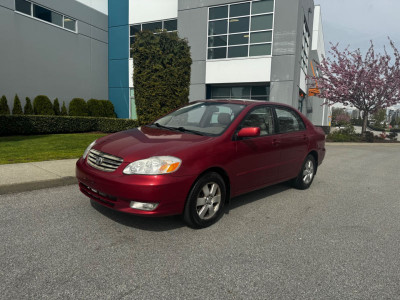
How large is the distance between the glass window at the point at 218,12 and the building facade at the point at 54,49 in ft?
26.3

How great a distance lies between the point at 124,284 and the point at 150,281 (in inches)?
8.3

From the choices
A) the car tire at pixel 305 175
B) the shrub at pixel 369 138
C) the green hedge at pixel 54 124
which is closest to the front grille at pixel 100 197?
the car tire at pixel 305 175

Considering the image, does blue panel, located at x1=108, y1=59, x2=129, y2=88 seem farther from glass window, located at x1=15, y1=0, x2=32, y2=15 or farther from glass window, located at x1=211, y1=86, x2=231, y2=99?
glass window, located at x1=211, y1=86, x2=231, y2=99

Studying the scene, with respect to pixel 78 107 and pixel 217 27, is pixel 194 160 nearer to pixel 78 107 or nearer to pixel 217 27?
pixel 78 107

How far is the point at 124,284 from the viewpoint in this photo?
2.45 meters

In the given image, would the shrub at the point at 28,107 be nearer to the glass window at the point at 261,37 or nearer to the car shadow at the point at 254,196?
the glass window at the point at 261,37

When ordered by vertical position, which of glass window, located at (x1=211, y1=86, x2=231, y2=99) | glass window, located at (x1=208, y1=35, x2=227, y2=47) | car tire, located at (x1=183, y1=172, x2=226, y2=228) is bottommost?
car tire, located at (x1=183, y1=172, x2=226, y2=228)

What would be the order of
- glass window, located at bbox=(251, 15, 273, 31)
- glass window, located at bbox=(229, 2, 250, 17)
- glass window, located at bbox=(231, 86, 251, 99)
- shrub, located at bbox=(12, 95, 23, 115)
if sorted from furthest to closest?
glass window, located at bbox=(231, 86, 251, 99) → glass window, located at bbox=(229, 2, 250, 17) → glass window, located at bbox=(251, 15, 273, 31) → shrub, located at bbox=(12, 95, 23, 115)

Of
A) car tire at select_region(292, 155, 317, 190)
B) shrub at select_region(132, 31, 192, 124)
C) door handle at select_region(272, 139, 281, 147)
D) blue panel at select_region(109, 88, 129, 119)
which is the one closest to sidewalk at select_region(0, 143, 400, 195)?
door handle at select_region(272, 139, 281, 147)

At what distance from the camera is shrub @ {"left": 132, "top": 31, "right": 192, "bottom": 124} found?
34.4 feet

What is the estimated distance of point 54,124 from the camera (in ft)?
46.9

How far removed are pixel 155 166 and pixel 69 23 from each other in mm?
18714

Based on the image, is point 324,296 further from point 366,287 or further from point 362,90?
point 362,90

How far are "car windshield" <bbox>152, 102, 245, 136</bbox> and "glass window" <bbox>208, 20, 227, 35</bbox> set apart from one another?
14.6 meters
